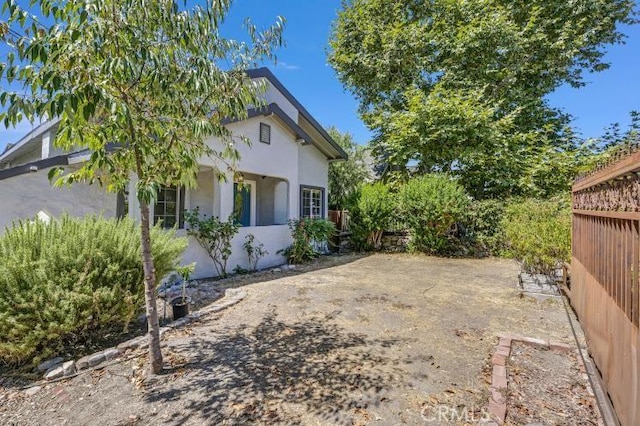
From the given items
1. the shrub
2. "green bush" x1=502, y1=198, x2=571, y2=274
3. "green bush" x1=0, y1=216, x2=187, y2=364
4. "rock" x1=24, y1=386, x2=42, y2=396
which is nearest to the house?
the shrub

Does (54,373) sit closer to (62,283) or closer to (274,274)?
(62,283)

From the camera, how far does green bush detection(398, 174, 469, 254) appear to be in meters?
12.0

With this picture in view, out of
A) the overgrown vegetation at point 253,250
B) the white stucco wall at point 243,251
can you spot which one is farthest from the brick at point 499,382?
the overgrown vegetation at point 253,250

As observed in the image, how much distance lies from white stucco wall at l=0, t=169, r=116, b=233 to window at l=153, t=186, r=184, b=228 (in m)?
1.74

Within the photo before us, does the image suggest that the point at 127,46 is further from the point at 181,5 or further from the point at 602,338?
the point at 602,338

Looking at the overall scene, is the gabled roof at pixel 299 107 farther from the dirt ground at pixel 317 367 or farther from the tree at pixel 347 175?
the dirt ground at pixel 317 367

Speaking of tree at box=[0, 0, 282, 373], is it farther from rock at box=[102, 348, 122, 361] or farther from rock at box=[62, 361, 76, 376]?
rock at box=[62, 361, 76, 376]

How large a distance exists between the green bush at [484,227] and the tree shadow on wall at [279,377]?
371 inches

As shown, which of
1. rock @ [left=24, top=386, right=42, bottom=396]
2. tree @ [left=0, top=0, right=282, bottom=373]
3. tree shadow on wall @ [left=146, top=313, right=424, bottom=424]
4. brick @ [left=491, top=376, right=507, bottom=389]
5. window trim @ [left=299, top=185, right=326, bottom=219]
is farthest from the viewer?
window trim @ [left=299, top=185, right=326, bottom=219]

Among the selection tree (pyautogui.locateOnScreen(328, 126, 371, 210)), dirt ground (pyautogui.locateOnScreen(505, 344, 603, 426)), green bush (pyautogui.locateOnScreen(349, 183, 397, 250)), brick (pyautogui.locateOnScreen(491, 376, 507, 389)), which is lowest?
dirt ground (pyautogui.locateOnScreen(505, 344, 603, 426))

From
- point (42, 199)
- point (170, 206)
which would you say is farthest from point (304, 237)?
point (42, 199)

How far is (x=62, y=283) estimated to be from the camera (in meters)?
4.04

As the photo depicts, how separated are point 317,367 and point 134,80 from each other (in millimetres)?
3755

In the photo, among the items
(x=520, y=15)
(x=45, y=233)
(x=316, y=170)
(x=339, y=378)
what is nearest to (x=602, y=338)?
(x=339, y=378)
